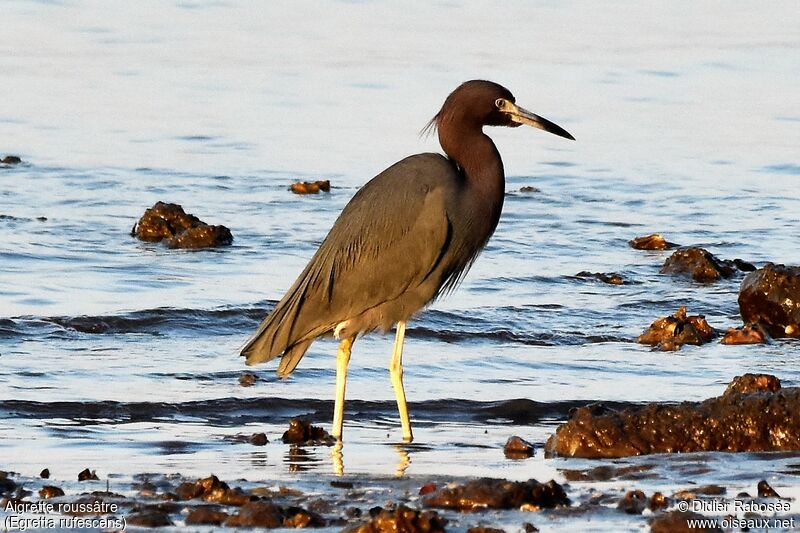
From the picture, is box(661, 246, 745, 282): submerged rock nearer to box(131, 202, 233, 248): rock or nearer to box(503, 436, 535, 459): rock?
box(131, 202, 233, 248): rock

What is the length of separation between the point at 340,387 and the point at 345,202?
22.4 ft

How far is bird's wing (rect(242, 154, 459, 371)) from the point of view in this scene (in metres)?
8.79

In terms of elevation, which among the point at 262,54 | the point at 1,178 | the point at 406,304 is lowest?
the point at 406,304

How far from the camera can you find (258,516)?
594 cm

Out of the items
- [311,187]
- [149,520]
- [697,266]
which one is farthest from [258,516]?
[311,187]

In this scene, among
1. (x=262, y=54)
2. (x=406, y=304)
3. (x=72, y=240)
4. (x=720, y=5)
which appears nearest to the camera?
(x=406, y=304)

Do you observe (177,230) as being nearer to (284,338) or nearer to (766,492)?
(284,338)

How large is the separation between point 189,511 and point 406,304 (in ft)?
10.1

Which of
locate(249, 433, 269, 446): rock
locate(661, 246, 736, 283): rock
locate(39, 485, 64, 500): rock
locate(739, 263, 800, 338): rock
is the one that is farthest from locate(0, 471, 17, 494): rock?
locate(661, 246, 736, 283): rock

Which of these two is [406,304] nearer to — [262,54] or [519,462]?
[519,462]

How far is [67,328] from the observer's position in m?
10.8

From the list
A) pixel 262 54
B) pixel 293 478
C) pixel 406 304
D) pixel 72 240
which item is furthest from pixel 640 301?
pixel 262 54

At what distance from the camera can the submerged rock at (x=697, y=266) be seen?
13.0 metres

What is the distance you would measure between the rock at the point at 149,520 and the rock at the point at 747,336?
18.5 feet
